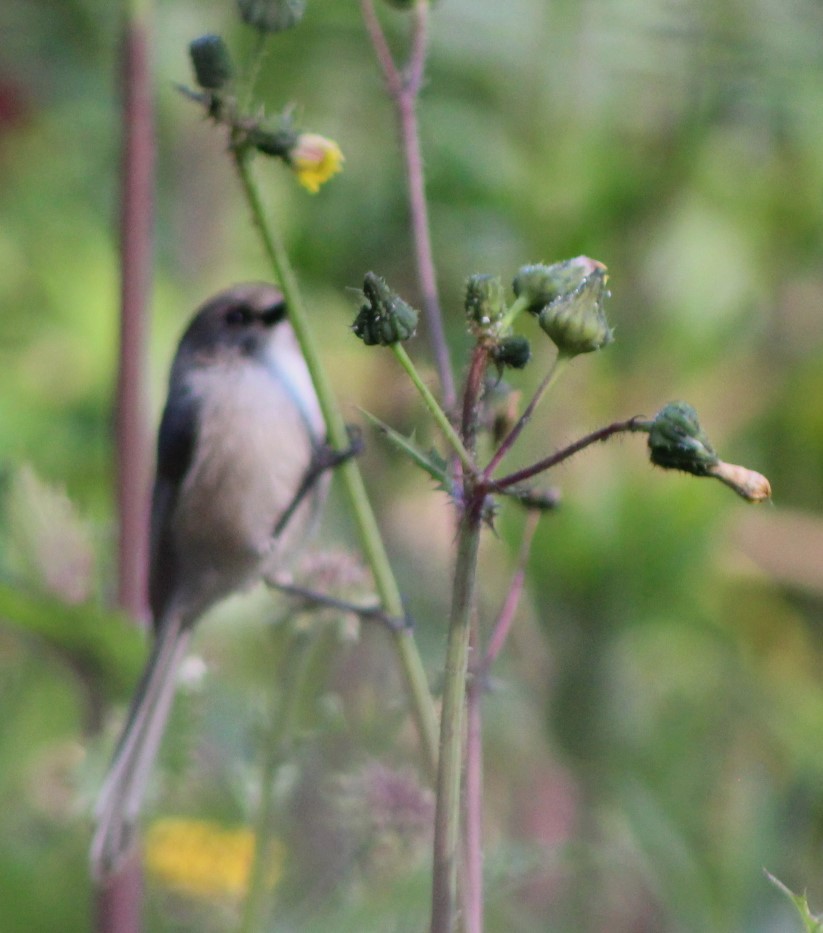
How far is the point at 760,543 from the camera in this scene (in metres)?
3.08

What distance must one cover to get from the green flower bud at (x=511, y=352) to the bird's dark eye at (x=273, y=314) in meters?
1.25

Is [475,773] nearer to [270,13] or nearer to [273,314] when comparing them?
[270,13]

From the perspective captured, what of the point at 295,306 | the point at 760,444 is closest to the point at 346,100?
the point at 760,444

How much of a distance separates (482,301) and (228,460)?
1.39 m

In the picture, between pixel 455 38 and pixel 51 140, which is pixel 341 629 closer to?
pixel 455 38

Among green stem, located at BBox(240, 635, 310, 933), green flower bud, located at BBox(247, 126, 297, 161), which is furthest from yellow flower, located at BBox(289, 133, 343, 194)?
green stem, located at BBox(240, 635, 310, 933)

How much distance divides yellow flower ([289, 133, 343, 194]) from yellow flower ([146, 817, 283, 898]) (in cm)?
107

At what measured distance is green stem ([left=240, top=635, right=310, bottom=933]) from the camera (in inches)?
62.7

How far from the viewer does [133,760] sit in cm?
201

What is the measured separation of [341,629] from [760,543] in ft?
5.56

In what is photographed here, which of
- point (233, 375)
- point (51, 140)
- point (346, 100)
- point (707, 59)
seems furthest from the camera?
point (51, 140)

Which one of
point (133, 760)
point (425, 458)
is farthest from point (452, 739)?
point (133, 760)

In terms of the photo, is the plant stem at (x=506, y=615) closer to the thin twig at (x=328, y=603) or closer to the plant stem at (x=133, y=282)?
the thin twig at (x=328, y=603)

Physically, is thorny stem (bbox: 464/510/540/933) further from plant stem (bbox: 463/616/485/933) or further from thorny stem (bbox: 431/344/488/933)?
thorny stem (bbox: 431/344/488/933)
